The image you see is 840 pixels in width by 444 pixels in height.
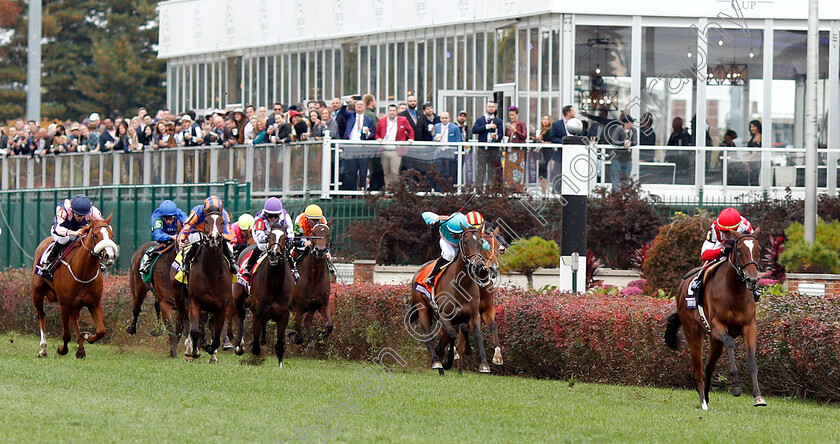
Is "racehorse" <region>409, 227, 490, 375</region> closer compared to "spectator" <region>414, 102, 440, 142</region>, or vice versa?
"racehorse" <region>409, 227, 490, 375</region>

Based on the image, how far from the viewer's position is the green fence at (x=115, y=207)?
71.5 ft

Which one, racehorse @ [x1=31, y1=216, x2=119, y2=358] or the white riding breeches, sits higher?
the white riding breeches

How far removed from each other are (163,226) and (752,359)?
7.85 m

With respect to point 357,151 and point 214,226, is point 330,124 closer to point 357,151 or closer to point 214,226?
point 357,151

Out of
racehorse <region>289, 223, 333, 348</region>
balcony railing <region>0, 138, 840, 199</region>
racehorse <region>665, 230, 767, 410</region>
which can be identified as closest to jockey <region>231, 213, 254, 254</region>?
racehorse <region>289, 223, 333, 348</region>

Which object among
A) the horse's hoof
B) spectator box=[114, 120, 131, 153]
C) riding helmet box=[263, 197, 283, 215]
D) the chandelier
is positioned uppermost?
the chandelier

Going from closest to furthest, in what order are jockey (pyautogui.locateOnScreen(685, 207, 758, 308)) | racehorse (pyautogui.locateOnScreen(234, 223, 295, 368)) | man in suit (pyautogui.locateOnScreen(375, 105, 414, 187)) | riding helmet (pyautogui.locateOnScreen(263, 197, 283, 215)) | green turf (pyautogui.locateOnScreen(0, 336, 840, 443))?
green turf (pyautogui.locateOnScreen(0, 336, 840, 443)), jockey (pyautogui.locateOnScreen(685, 207, 758, 308)), racehorse (pyautogui.locateOnScreen(234, 223, 295, 368)), riding helmet (pyautogui.locateOnScreen(263, 197, 283, 215)), man in suit (pyautogui.locateOnScreen(375, 105, 414, 187))

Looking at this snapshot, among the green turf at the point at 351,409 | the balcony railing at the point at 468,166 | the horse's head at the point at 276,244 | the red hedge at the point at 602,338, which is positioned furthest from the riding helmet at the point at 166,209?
the balcony railing at the point at 468,166

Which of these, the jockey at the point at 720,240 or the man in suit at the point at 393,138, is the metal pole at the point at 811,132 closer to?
the man in suit at the point at 393,138

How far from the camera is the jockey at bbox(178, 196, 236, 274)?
593 inches

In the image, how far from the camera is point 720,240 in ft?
40.0

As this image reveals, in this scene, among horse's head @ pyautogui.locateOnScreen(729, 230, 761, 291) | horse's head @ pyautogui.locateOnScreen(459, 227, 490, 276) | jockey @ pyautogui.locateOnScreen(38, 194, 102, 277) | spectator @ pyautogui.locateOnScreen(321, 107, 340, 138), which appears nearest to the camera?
horse's head @ pyautogui.locateOnScreen(729, 230, 761, 291)

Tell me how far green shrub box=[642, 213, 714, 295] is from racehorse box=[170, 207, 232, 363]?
617cm

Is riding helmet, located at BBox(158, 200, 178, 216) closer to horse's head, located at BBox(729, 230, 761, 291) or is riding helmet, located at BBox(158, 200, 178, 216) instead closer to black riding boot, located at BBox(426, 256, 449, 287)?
black riding boot, located at BBox(426, 256, 449, 287)
